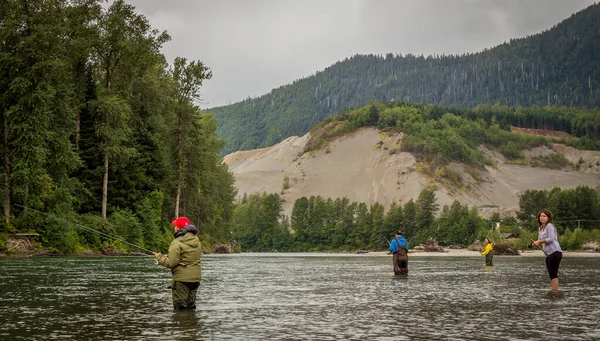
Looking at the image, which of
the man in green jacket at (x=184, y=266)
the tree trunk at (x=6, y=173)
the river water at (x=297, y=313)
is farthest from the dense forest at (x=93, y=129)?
the man in green jacket at (x=184, y=266)

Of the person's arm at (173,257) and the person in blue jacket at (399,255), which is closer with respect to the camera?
the person's arm at (173,257)

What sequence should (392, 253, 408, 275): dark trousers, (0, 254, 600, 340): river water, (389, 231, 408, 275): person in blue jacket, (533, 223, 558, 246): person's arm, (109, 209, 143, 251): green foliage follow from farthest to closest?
(109, 209, 143, 251): green foliage
(392, 253, 408, 275): dark trousers
(389, 231, 408, 275): person in blue jacket
(533, 223, 558, 246): person's arm
(0, 254, 600, 340): river water

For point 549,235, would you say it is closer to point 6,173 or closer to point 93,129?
point 6,173

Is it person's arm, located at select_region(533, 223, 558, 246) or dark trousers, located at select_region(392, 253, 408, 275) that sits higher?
person's arm, located at select_region(533, 223, 558, 246)

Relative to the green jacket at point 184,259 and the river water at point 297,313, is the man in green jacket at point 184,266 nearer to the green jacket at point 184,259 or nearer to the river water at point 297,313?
the green jacket at point 184,259

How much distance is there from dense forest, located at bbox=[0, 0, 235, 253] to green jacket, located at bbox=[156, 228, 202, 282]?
19.7m

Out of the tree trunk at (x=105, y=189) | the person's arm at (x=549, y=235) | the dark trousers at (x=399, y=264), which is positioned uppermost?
the tree trunk at (x=105, y=189)

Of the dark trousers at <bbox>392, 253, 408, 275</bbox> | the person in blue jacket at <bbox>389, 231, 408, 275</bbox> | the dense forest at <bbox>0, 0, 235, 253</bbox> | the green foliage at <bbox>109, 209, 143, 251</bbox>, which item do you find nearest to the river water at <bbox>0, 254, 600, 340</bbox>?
the person in blue jacket at <bbox>389, 231, 408, 275</bbox>

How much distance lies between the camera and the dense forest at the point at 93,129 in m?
47.1

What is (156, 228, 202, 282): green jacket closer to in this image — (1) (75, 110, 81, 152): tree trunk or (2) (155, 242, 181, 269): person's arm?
(2) (155, 242, 181, 269): person's arm

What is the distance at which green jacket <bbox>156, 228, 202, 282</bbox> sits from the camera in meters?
15.4

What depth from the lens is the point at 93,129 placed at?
61188mm

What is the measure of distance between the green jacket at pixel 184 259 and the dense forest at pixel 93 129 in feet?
64.5

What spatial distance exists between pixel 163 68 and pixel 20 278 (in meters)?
57.6
